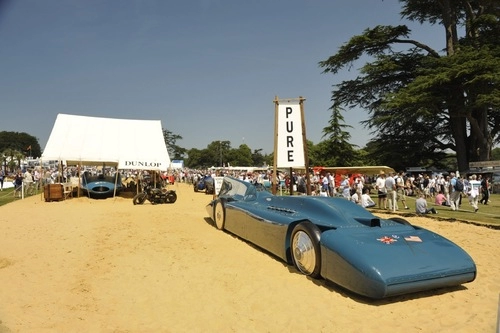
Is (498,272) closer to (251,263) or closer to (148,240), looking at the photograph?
(251,263)

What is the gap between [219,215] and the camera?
10359 mm

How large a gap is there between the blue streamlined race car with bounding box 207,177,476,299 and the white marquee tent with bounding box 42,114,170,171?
15.2 meters

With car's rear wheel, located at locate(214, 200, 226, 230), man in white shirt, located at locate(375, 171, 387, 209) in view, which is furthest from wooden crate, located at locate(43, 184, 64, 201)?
man in white shirt, located at locate(375, 171, 387, 209)

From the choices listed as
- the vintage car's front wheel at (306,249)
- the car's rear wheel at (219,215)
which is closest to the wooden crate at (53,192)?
the car's rear wheel at (219,215)

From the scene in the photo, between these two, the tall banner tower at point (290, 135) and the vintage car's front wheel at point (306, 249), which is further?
the tall banner tower at point (290, 135)

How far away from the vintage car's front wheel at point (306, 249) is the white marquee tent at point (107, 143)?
53.0ft

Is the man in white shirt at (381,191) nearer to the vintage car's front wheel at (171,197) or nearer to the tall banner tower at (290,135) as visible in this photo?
the tall banner tower at (290,135)

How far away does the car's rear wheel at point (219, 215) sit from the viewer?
10000mm

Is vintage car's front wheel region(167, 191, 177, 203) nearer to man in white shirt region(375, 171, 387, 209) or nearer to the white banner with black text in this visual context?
the white banner with black text

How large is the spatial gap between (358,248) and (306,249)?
3.73 ft

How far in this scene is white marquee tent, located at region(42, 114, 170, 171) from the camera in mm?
20625

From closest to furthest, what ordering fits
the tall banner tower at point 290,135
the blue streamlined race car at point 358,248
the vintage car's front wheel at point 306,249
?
the blue streamlined race car at point 358,248 → the vintage car's front wheel at point 306,249 → the tall banner tower at point 290,135

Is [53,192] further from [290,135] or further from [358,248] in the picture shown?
[358,248]

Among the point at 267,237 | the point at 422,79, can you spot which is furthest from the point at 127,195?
the point at 422,79
